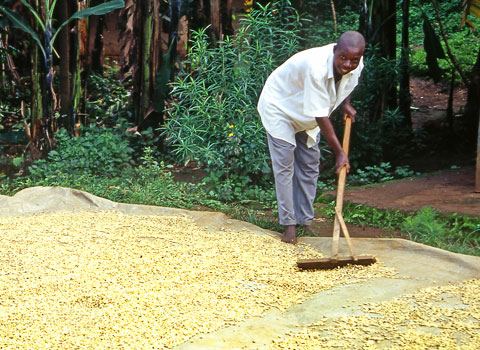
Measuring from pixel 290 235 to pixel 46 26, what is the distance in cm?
302

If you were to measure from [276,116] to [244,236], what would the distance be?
0.71 meters

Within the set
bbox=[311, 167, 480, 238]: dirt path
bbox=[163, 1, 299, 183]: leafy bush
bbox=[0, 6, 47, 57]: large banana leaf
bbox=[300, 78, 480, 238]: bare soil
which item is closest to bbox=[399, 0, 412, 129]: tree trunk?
bbox=[300, 78, 480, 238]: bare soil

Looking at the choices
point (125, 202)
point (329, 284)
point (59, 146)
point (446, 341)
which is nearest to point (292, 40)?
point (125, 202)

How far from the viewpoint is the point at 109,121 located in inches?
254

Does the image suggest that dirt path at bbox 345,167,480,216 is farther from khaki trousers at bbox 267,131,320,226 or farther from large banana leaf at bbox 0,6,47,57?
large banana leaf at bbox 0,6,47,57

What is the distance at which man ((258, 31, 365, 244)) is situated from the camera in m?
3.14

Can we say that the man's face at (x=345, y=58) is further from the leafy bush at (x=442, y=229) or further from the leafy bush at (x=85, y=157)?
the leafy bush at (x=85, y=157)

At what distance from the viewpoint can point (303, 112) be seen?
3322 millimetres

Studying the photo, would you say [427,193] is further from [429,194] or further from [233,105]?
[233,105]

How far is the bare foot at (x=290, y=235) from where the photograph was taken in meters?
3.50

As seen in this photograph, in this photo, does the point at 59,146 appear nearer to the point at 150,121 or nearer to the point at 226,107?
the point at 150,121

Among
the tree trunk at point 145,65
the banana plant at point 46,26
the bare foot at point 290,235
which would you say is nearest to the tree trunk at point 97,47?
the tree trunk at point 145,65

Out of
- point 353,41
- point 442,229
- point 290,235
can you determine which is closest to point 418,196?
point 442,229

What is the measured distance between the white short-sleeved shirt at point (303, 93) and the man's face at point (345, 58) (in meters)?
0.06
